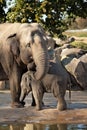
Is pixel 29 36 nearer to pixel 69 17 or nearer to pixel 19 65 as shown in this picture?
pixel 19 65

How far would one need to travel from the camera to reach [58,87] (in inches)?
381

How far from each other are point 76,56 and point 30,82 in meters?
8.39

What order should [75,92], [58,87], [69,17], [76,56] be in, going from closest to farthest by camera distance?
[58,87] → [75,92] → [76,56] → [69,17]

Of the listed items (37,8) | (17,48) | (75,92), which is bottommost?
(75,92)

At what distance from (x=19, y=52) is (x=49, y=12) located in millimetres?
9289

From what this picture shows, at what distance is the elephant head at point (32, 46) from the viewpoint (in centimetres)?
916

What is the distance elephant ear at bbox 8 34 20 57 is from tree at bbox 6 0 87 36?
826 centimetres

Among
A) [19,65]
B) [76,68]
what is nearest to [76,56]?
[76,68]

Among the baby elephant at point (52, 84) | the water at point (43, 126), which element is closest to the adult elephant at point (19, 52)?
the baby elephant at point (52, 84)

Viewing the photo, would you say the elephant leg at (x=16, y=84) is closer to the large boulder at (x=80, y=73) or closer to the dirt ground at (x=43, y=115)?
the dirt ground at (x=43, y=115)

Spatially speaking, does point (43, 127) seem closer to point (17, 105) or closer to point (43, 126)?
point (43, 126)

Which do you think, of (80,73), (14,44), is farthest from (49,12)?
(14,44)

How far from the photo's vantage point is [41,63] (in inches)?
359

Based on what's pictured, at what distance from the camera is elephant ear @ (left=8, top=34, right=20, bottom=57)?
33.2 ft
